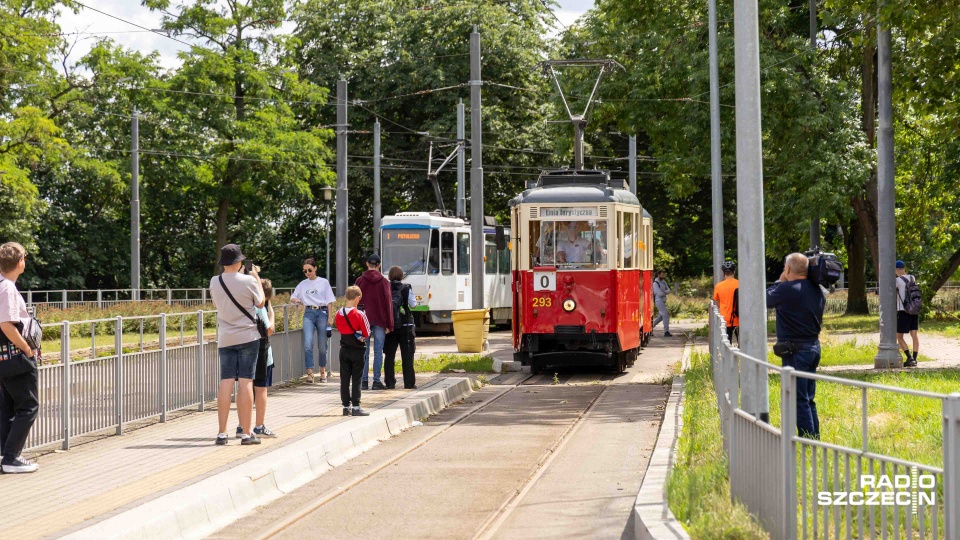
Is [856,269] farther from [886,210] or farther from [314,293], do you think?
[314,293]

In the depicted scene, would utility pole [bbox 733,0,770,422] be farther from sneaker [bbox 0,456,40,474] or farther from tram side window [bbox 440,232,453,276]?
tram side window [bbox 440,232,453,276]

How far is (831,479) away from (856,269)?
3478 centimetres

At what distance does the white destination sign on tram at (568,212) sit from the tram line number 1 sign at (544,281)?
932 mm

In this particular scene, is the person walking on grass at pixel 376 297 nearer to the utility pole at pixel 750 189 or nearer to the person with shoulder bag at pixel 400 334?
the person with shoulder bag at pixel 400 334

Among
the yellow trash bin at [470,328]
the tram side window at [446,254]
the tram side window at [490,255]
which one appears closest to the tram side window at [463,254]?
the tram side window at [446,254]

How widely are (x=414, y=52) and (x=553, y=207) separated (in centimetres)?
3122

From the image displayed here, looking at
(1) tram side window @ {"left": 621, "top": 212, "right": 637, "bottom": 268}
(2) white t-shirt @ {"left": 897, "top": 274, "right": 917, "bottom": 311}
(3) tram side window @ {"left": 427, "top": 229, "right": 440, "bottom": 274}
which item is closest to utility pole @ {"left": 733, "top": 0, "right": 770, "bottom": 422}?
(1) tram side window @ {"left": 621, "top": 212, "right": 637, "bottom": 268}

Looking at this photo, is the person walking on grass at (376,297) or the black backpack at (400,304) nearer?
the person walking on grass at (376,297)

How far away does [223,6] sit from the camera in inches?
2111

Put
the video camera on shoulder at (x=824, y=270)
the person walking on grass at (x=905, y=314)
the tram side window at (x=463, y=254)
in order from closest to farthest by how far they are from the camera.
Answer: the video camera on shoulder at (x=824, y=270) < the person walking on grass at (x=905, y=314) < the tram side window at (x=463, y=254)

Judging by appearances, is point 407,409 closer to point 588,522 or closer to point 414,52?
point 588,522

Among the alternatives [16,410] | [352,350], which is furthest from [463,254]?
[16,410]

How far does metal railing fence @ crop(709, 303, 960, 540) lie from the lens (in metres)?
4.73

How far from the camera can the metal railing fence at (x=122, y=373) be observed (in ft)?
36.7
